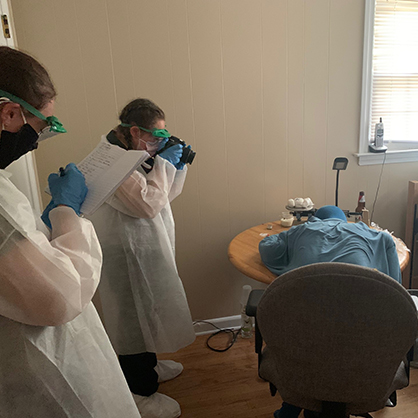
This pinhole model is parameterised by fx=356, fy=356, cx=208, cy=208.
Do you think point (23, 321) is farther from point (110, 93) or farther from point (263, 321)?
point (110, 93)

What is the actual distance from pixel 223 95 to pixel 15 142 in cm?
161

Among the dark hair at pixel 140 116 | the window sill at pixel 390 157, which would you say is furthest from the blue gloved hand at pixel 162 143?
the window sill at pixel 390 157

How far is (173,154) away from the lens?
68.1 inches

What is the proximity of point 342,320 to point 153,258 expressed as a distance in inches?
34.9

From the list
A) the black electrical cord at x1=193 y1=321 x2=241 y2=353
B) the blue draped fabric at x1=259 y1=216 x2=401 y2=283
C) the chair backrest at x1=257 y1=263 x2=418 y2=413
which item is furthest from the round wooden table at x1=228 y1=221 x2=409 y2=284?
the black electrical cord at x1=193 y1=321 x2=241 y2=353

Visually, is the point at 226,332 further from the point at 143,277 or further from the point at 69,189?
the point at 69,189

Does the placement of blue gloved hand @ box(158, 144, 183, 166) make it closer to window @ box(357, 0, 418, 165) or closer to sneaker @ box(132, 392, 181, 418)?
sneaker @ box(132, 392, 181, 418)

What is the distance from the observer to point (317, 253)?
4.56ft

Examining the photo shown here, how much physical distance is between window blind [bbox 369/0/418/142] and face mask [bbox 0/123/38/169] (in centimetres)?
234

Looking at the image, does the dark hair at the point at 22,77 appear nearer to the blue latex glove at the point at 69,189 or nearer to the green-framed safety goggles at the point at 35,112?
the green-framed safety goggles at the point at 35,112

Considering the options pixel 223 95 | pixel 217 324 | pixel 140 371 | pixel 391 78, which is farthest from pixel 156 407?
pixel 391 78

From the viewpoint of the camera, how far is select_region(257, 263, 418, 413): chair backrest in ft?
3.12

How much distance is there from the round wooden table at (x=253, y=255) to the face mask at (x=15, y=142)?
1084 mm

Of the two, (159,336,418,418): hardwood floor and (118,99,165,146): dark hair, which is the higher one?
(118,99,165,146): dark hair
